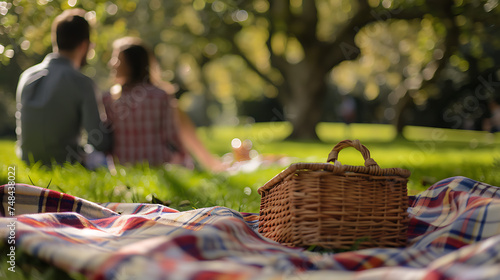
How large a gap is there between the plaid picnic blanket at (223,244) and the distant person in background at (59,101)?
60.7 inches

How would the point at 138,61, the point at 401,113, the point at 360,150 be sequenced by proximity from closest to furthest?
the point at 360,150
the point at 138,61
the point at 401,113

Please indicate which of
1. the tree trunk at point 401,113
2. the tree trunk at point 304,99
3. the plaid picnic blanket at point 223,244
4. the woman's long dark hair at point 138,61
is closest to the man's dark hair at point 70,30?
the woman's long dark hair at point 138,61

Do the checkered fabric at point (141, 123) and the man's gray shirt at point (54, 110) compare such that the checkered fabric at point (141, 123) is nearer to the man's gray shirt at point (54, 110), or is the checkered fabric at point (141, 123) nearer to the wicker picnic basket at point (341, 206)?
the man's gray shirt at point (54, 110)

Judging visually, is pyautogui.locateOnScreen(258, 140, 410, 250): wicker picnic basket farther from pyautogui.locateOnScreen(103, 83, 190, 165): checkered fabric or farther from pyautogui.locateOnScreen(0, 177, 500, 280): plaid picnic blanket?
pyautogui.locateOnScreen(103, 83, 190, 165): checkered fabric

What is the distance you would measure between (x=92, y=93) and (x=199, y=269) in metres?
2.71

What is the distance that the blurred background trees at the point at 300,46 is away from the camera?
18.6 ft

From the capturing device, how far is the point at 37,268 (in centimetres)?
137

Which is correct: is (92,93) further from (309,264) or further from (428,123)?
(428,123)

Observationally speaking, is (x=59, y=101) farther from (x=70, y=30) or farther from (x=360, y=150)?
(x=360, y=150)

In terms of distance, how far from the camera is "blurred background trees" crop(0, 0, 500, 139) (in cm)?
567

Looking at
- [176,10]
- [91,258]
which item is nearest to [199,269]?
[91,258]

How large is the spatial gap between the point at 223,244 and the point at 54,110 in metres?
2.48

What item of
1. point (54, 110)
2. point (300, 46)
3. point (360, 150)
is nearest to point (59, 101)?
point (54, 110)

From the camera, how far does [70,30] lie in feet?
11.5
